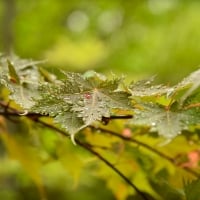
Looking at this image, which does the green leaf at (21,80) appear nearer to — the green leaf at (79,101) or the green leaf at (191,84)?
the green leaf at (79,101)

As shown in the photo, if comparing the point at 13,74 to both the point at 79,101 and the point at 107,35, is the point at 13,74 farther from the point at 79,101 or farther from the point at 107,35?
the point at 107,35

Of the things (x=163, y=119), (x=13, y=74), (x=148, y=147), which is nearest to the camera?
(x=163, y=119)

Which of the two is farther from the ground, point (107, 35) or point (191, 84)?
point (107, 35)

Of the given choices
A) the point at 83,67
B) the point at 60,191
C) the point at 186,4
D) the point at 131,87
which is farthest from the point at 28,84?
the point at 186,4

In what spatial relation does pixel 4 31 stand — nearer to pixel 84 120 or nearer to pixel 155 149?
pixel 155 149

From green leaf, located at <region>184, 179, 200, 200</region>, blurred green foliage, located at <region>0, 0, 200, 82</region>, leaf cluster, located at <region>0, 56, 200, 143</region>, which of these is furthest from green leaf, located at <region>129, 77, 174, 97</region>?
blurred green foliage, located at <region>0, 0, 200, 82</region>

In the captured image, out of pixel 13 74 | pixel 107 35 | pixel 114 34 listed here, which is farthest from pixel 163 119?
pixel 107 35
